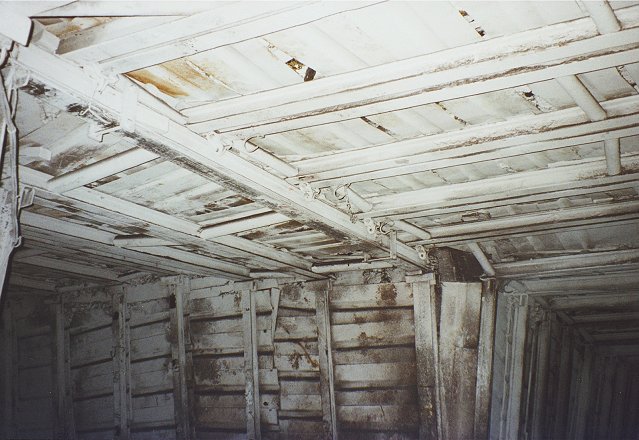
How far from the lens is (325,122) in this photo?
7.55ft

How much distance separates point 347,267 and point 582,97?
348 cm

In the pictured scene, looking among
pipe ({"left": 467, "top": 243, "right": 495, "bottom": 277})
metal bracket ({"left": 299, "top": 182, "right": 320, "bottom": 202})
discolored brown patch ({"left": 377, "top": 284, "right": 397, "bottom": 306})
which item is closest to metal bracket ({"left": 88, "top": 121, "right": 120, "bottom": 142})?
metal bracket ({"left": 299, "top": 182, "right": 320, "bottom": 202})

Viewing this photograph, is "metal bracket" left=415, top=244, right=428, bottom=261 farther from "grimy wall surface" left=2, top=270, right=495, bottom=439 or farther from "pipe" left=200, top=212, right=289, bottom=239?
"pipe" left=200, top=212, right=289, bottom=239

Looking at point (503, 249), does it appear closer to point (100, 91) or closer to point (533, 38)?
point (533, 38)

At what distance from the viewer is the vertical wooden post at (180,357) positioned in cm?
606

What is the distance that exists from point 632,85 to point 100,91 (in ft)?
7.59

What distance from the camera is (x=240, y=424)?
588 centimetres

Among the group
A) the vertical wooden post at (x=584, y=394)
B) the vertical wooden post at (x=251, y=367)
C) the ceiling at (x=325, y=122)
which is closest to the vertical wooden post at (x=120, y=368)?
the vertical wooden post at (x=251, y=367)

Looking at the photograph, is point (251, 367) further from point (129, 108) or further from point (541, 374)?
point (129, 108)

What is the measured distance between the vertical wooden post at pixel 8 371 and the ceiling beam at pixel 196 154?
19.1ft

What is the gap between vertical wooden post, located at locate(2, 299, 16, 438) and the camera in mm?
6961

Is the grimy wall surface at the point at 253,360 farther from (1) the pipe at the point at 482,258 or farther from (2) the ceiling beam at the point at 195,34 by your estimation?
(2) the ceiling beam at the point at 195,34

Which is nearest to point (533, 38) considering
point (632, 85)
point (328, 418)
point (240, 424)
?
point (632, 85)

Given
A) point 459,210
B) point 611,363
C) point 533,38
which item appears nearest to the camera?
point 533,38
